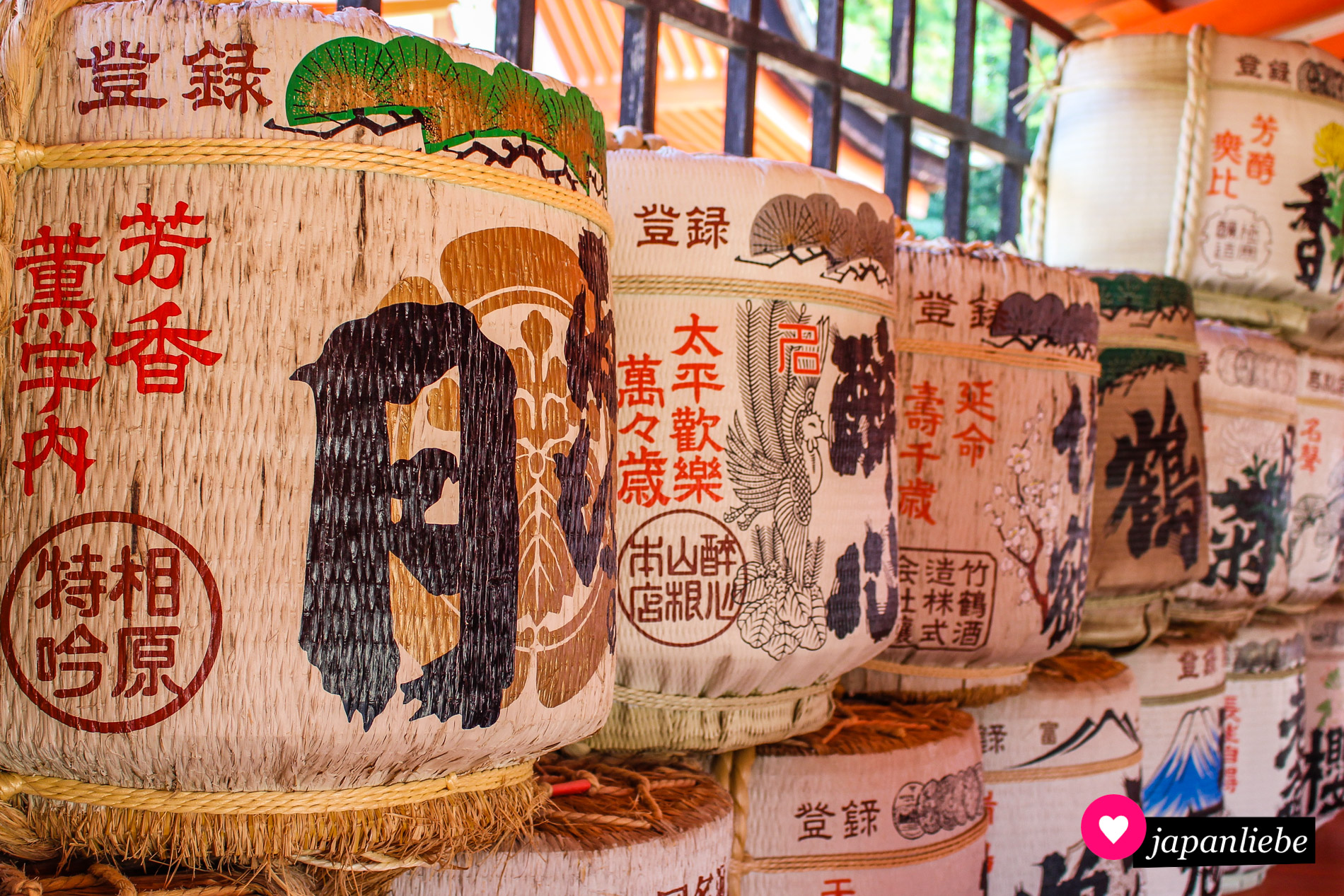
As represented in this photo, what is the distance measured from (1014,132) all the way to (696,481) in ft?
6.91

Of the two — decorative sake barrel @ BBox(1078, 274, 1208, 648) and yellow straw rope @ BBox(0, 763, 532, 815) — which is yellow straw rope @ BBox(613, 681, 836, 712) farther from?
decorative sake barrel @ BBox(1078, 274, 1208, 648)

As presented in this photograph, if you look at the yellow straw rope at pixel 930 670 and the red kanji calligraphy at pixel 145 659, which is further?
the yellow straw rope at pixel 930 670

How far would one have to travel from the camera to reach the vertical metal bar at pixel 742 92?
199 cm

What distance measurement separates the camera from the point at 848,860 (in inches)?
49.2

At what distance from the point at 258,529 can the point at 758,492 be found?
0.53m

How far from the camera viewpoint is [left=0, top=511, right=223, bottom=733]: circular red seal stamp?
2.36ft

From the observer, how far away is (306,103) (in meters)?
0.77

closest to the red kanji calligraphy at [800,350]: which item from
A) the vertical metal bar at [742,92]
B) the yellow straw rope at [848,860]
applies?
A: the yellow straw rope at [848,860]

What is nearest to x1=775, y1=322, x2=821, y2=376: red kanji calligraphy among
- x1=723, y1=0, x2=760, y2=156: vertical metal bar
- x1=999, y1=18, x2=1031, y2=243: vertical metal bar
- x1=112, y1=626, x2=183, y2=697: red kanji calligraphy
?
x1=112, y1=626, x2=183, y2=697: red kanji calligraphy

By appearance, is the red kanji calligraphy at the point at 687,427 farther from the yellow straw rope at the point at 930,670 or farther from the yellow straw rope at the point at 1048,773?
the yellow straw rope at the point at 1048,773

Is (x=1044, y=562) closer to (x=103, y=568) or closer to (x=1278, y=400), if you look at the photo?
(x=1278, y=400)

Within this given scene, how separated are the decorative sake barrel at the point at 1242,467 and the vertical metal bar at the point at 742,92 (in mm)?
926

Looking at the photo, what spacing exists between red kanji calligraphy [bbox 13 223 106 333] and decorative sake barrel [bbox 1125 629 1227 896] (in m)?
1.74

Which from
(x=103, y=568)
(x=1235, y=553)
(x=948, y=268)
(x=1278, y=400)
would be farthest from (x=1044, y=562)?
(x=103, y=568)
